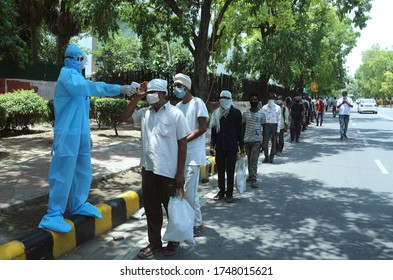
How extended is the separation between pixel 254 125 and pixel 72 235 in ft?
13.8

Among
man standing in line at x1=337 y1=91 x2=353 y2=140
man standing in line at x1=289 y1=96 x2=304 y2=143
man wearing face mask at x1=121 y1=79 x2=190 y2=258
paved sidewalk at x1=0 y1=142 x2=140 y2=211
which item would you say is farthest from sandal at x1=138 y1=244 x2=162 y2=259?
man standing in line at x1=337 y1=91 x2=353 y2=140

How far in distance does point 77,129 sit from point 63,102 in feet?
1.02

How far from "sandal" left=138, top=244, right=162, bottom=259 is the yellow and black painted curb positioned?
0.81 metres

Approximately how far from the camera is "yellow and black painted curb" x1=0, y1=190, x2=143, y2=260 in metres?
3.96

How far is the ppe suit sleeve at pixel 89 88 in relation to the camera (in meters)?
4.36

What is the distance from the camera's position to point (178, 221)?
4066 millimetres

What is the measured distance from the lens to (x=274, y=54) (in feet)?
60.3

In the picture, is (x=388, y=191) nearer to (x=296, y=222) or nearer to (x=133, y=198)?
(x=296, y=222)

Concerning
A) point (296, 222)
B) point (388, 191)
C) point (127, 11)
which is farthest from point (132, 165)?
point (127, 11)

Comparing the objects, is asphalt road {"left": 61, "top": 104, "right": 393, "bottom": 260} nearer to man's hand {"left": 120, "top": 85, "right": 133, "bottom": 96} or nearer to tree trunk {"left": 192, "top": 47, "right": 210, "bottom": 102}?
man's hand {"left": 120, "top": 85, "right": 133, "bottom": 96}

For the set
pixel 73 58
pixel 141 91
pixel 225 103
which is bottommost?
pixel 225 103

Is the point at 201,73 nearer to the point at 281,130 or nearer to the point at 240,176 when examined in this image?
the point at 281,130

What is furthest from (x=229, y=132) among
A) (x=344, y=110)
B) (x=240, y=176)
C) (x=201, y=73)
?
(x=344, y=110)

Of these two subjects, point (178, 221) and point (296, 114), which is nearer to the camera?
point (178, 221)
